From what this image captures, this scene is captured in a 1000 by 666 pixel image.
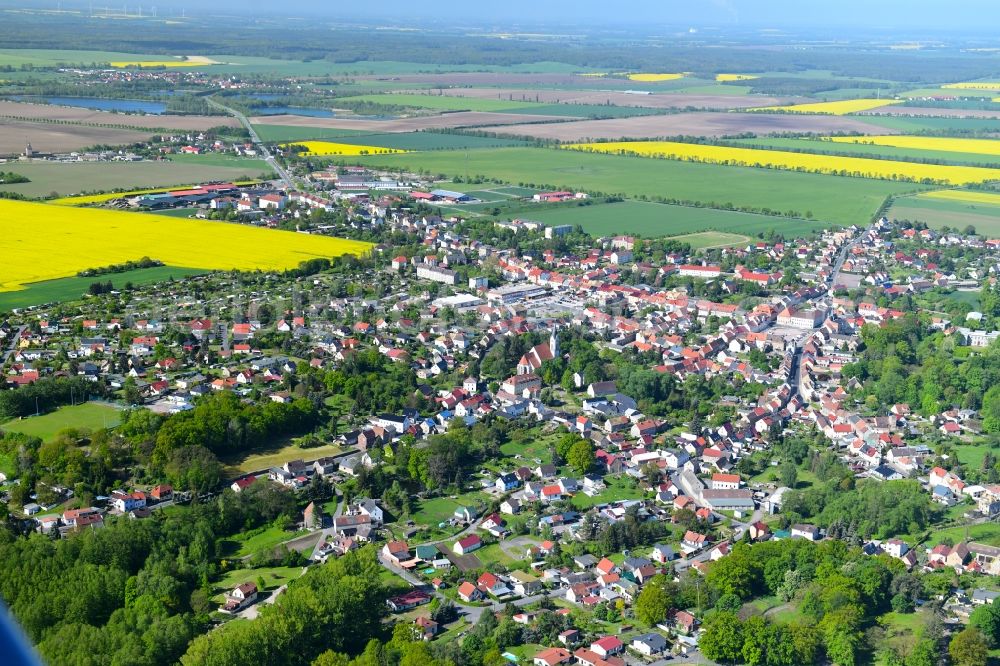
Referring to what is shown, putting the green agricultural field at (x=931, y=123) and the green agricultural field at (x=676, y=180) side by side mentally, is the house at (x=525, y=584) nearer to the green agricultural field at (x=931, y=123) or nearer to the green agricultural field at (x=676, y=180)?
the green agricultural field at (x=676, y=180)

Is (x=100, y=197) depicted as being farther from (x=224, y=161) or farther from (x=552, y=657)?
(x=552, y=657)

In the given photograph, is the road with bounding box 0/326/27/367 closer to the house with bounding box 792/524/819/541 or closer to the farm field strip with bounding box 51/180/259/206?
the farm field strip with bounding box 51/180/259/206

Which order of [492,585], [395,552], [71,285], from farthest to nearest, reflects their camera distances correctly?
[71,285] < [395,552] < [492,585]

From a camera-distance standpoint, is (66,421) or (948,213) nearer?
(66,421)

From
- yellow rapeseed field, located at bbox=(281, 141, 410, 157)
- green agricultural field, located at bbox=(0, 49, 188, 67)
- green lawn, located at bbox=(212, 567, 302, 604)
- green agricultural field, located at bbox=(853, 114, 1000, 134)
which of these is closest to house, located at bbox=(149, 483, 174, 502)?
green lawn, located at bbox=(212, 567, 302, 604)

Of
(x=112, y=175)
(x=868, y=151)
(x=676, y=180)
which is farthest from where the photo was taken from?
(x=868, y=151)

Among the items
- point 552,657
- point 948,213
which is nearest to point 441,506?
point 552,657

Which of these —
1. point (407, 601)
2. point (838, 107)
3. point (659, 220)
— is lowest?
point (407, 601)
